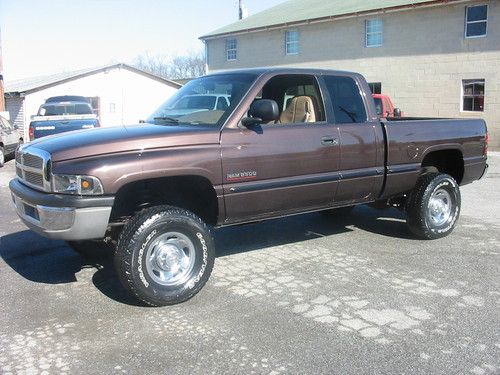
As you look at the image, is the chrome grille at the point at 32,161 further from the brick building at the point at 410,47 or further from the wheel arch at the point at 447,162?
the brick building at the point at 410,47

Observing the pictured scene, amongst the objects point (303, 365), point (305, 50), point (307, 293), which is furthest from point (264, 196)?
point (305, 50)

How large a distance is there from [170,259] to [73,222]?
0.88 metres

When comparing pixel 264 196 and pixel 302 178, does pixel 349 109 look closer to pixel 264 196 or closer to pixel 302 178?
pixel 302 178

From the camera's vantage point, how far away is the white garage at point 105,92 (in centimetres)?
2594

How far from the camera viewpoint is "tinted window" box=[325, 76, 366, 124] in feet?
18.8

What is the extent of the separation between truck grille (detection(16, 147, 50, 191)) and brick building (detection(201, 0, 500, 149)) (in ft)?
61.9

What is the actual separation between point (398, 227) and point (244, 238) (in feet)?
7.05

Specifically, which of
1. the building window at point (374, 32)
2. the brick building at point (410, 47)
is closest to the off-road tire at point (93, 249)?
the brick building at point (410, 47)

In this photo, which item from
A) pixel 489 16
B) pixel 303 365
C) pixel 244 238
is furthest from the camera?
pixel 489 16

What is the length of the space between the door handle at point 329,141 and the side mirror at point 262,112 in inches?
30.5

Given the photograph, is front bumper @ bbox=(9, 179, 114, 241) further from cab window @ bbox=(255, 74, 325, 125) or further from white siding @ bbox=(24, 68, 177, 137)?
white siding @ bbox=(24, 68, 177, 137)

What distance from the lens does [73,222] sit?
4129 millimetres

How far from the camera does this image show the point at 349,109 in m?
5.84

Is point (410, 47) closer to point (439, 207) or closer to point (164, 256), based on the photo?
point (439, 207)
